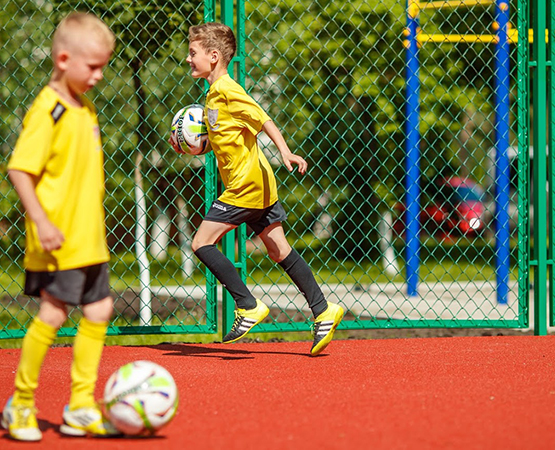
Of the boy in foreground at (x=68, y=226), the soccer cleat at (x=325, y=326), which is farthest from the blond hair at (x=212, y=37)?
the boy in foreground at (x=68, y=226)

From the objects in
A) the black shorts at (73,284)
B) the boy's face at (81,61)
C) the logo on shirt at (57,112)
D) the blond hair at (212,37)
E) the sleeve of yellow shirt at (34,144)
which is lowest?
the black shorts at (73,284)

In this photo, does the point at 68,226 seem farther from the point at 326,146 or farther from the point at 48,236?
the point at 326,146

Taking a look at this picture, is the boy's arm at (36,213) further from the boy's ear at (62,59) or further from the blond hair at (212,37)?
the blond hair at (212,37)

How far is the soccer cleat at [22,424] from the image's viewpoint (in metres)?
2.95

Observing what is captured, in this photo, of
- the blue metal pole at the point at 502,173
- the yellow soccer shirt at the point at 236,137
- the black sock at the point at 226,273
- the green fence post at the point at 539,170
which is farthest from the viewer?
the blue metal pole at the point at 502,173

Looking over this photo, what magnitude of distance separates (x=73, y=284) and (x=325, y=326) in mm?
2009

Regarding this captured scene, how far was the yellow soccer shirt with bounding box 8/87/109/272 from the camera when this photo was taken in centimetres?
291

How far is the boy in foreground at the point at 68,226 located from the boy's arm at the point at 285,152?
1.39 m

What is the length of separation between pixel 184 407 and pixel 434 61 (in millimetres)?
7539

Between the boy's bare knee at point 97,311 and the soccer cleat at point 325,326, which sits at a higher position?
the boy's bare knee at point 97,311

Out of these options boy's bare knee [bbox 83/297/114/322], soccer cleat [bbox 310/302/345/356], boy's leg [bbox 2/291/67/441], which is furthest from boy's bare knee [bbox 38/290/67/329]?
soccer cleat [bbox 310/302/345/356]

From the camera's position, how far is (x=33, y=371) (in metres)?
2.99

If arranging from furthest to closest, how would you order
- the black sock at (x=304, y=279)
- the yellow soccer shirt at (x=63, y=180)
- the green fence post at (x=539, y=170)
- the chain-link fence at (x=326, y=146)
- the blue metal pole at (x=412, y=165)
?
the blue metal pole at (x=412, y=165)
the chain-link fence at (x=326, y=146)
the green fence post at (x=539, y=170)
the black sock at (x=304, y=279)
the yellow soccer shirt at (x=63, y=180)

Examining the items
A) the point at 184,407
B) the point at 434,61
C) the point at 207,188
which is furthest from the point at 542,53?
the point at 434,61
